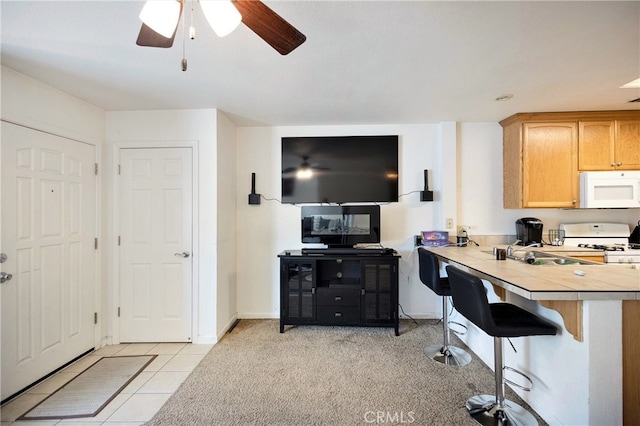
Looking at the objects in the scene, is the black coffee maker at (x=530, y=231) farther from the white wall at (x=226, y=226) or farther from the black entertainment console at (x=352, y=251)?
the white wall at (x=226, y=226)

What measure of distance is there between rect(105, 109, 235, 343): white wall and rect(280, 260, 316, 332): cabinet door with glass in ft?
2.22

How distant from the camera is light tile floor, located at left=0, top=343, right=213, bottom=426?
1.71 meters

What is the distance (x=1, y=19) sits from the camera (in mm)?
1408

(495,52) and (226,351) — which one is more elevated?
(495,52)

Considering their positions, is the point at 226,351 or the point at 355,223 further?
the point at 355,223

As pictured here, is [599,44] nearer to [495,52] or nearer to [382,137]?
[495,52]

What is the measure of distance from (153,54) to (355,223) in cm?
226

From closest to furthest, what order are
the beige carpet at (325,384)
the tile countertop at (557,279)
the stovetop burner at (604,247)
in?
1. the tile countertop at (557,279)
2. the beige carpet at (325,384)
3. the stovetop burner at (604,247)

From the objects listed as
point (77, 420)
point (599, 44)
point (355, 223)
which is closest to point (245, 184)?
point (355, 223)

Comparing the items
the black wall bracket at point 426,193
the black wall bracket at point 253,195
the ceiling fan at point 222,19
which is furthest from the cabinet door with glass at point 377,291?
the ceiling fan at point 222,19

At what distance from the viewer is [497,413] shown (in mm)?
1612

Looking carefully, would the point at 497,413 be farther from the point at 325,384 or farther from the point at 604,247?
the point at 604,247

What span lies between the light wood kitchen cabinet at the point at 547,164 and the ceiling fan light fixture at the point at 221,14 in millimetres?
3052

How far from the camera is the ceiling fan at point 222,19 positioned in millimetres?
1005
